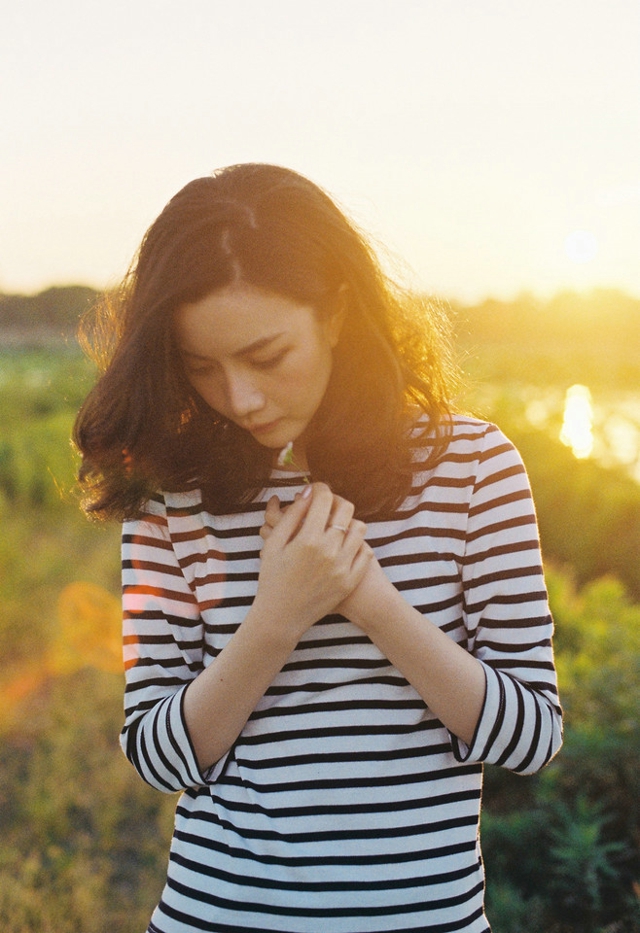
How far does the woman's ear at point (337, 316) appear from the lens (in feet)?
4.77

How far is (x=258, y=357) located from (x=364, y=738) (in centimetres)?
63

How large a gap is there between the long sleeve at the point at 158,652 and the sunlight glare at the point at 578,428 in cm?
752

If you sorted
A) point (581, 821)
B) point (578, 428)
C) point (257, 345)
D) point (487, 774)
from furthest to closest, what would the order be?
point (578, 428) < point (487, 774) < point (581, 821) < point (257, 345)

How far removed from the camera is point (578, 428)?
10.1m

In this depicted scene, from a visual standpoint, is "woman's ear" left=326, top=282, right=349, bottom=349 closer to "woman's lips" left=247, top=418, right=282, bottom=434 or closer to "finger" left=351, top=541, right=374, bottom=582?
"woman's lips" left=247, top=418, right=282, bottom=434

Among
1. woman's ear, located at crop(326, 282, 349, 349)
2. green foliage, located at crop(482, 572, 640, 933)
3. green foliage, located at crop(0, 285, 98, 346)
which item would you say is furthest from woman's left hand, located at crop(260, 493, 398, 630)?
green foliage, located at crop(0, 285, 98, 346)

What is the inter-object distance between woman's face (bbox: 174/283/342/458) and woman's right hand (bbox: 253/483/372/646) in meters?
0.20

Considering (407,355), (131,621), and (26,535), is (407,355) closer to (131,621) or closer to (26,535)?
(131,621)

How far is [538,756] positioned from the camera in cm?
124

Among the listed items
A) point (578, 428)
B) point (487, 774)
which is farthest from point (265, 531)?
point (578, 428)

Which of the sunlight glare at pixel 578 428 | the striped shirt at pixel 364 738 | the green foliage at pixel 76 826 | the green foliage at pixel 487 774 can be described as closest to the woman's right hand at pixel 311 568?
the striped shirt at pixel 364 738

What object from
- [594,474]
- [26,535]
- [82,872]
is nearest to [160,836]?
[82,872]

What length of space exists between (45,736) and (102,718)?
0.31 metres

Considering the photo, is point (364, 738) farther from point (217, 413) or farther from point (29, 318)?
point (29, 318)
